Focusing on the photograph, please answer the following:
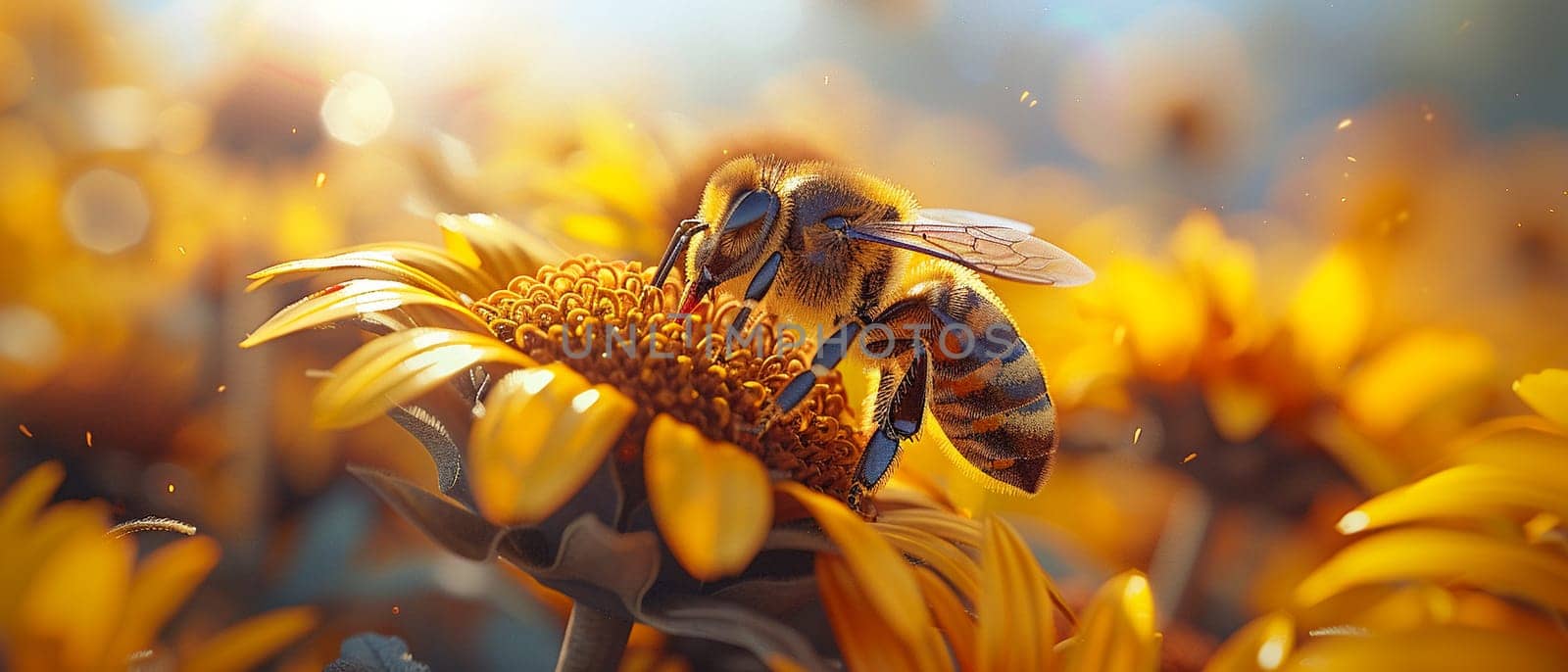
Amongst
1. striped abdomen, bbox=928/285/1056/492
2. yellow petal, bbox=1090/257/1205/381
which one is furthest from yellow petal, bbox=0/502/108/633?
yellow petal, bbox=1090/257/1205/381

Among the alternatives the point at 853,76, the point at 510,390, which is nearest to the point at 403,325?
the point at 510,390

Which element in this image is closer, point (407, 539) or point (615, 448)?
point (615, 448)

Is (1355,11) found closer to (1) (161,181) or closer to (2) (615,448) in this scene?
(2) (615,448)

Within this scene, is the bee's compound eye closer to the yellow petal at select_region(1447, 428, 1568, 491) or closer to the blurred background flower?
the blurred background flower

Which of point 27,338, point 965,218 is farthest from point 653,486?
point 27,338

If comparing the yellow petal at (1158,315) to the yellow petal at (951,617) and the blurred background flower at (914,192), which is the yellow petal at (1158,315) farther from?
the yellow petal at (951,617)

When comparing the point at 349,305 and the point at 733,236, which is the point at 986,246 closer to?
the point at 733,236
